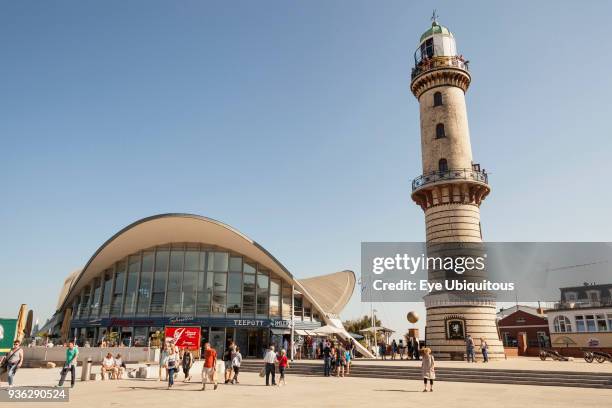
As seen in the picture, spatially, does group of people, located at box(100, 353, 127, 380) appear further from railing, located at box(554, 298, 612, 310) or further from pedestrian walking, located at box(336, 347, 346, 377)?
railing, located at box(554, 298, 612, 310)

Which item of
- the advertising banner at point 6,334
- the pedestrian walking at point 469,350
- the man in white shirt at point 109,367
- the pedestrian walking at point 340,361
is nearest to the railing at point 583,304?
the pedestrian walking at point 469,350

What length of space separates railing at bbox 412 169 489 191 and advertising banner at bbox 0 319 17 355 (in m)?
24.6

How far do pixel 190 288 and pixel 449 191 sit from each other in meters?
22.5

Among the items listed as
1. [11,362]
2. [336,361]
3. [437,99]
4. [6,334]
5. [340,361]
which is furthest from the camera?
[437,99]

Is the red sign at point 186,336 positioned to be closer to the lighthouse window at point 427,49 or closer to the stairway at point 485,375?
the stairway at point 485,375

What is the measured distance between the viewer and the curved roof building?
117ft

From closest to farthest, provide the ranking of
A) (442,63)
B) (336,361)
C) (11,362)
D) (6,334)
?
(11,362) < (6,334) < (336,361) < (442,63)

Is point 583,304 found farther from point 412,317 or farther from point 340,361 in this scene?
point 340,361

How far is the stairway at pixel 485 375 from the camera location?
58.0 feet

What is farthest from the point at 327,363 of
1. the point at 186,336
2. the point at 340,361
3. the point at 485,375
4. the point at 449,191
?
the point at 449,191

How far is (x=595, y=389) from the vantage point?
16.5 metres

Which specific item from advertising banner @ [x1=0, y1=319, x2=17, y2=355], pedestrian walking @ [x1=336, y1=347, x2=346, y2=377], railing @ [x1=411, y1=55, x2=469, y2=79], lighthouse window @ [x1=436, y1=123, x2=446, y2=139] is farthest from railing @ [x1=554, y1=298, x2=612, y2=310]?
advertising banner @ [x1=0, y1=319, x2=17, y2=355]

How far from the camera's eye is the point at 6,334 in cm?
1680

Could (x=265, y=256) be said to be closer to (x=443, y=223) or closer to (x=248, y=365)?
(x=248, y=365)
